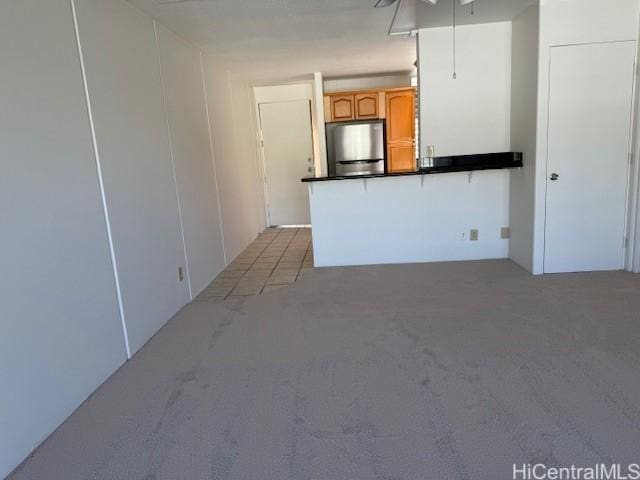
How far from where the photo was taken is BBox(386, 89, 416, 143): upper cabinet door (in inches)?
245

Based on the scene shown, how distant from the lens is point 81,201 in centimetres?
226

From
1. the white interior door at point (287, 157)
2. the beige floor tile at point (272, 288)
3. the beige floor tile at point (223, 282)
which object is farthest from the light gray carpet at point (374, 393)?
the white interior door at point (287, 157)

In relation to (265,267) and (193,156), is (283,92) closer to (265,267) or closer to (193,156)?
(193,156)

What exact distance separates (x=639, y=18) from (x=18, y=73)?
167 inches

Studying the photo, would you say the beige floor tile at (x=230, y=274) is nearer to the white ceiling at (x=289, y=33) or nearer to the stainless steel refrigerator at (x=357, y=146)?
the white ceiling at (x=289, y=33)

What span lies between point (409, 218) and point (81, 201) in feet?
10.0

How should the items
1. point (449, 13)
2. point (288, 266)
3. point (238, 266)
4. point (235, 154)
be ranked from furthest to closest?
point (235, 154) < point (238, 266) < point (288, 266) < point (449, 13)

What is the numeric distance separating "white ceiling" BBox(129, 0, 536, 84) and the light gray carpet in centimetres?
231

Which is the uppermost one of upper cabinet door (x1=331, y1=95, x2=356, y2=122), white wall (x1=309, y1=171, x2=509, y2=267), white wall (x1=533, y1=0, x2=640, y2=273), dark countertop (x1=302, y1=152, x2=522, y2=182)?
white wall (x1=533, y1=0, x2=640, y2=273)

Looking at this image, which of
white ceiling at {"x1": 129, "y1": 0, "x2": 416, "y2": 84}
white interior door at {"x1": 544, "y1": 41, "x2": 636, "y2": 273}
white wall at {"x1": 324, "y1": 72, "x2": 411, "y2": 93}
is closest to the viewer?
white ceiling at {"x1": 129, "y1": 0, "x2": 416, "y2": 84}

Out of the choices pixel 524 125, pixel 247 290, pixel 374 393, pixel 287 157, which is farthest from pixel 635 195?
pixel 287 157

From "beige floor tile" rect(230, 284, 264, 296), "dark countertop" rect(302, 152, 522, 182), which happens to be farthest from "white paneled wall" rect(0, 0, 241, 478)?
"dark countertop" rect(302, 152, 522, 182)

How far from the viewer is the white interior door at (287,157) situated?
22.7 ft

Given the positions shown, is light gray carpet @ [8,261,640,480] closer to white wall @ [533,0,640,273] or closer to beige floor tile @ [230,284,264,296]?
beige floor tile @ [230,284,264,296]
